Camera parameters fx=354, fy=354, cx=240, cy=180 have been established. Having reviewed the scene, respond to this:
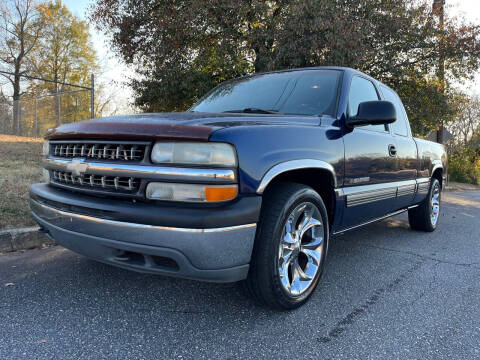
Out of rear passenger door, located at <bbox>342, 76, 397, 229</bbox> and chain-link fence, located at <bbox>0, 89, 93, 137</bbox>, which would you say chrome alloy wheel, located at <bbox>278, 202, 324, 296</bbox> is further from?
chain-link fence, located at <bbox>0, 89, 93, 137</bbox>

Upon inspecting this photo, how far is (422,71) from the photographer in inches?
415

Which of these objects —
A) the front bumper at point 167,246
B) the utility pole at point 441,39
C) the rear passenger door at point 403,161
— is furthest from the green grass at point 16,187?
the utility pole at point 441,39

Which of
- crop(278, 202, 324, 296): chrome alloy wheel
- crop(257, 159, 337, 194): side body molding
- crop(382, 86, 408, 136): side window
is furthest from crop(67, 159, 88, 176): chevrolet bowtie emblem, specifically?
crop(382, 86, 408, 136): side window

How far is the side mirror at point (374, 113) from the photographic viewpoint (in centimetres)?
274

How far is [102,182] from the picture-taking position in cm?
199

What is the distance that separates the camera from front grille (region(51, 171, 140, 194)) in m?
1.90

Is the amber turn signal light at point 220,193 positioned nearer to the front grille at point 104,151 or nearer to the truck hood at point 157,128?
the truck hood at point 157,128

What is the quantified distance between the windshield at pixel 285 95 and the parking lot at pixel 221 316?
4.70 ft

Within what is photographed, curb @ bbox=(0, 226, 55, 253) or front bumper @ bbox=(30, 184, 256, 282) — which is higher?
front bumper @ bbox=(30, 184, 256, 282)

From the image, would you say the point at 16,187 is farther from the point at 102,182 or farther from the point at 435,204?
the point at 435,204

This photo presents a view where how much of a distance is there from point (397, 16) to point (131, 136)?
9.65 m

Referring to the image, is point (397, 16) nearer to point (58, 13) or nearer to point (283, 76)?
point (283, 76)

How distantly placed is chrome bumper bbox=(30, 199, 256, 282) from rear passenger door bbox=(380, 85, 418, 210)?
232 centimetres

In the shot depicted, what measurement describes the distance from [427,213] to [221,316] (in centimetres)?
377
